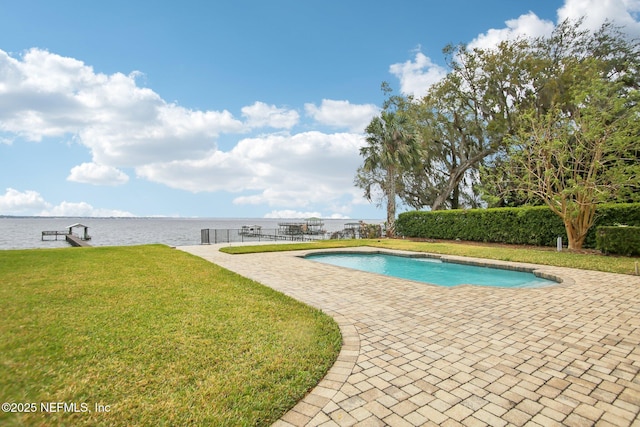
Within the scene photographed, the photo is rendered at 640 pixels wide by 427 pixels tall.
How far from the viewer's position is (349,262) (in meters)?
12.3

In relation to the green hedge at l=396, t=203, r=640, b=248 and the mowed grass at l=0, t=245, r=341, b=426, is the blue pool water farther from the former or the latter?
the green hedge at l=396, t=203, r=640, b=248

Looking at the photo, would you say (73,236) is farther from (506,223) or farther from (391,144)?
(506,223)

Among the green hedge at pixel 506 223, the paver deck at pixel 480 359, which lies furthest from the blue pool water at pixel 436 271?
the green hedge at pixel 506 223

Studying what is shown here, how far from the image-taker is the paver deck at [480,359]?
221cm

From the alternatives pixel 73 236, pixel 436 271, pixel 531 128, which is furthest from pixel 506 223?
pixel 73 236

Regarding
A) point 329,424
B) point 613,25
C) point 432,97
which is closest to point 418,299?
point 329,424

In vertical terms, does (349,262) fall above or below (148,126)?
below

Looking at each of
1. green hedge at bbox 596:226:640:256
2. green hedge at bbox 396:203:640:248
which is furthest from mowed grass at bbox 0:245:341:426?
green hedge at bbox 396:203:640:248

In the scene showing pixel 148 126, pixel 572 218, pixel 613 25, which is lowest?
pixel 572 218

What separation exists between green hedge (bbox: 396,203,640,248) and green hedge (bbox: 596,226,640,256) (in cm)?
155

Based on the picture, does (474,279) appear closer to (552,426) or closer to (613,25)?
(552,426)

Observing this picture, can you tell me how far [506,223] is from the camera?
1513 centimetres

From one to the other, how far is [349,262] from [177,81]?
9382 mm

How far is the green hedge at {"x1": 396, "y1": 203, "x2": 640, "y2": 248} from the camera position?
39.0 feet
